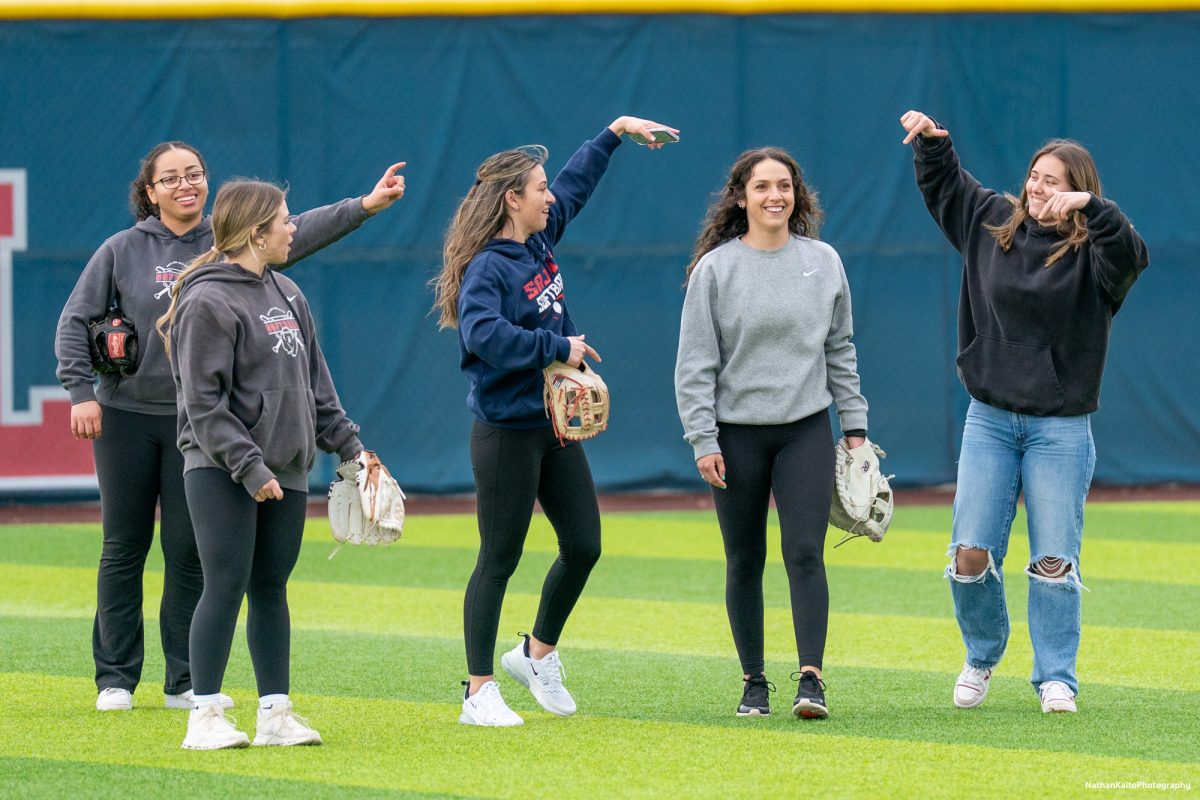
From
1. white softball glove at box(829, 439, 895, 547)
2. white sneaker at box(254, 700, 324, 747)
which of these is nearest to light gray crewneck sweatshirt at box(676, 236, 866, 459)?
white softball glove at box(829, 439, 895, 547)

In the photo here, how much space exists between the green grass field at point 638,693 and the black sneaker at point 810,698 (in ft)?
0.15

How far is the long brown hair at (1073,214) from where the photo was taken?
5.95 metres

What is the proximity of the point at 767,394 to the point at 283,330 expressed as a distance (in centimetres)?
164

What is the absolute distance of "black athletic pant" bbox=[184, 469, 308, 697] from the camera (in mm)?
5324

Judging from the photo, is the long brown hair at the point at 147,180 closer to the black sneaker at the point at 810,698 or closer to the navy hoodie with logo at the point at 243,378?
the navy hoodie with logo at the point at 243,378

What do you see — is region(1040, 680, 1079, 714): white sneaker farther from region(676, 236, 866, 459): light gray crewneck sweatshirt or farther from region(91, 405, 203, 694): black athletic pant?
region(91, 405, 203, 694): black athletic pant

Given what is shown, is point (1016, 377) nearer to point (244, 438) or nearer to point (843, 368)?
point (843, 368)

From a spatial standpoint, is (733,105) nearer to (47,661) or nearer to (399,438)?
(399,438)

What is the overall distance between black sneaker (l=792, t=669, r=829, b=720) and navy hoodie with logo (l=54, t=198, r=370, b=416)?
2.20 m

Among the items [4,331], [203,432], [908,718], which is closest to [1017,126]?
[4,331]

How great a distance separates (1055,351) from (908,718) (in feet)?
4.39

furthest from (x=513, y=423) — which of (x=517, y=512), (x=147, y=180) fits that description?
(x=147, y=180)

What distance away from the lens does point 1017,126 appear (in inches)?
538

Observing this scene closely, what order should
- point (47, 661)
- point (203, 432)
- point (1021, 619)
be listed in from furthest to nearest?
point (1021, 619), point (47, 661), point (203, 432)
